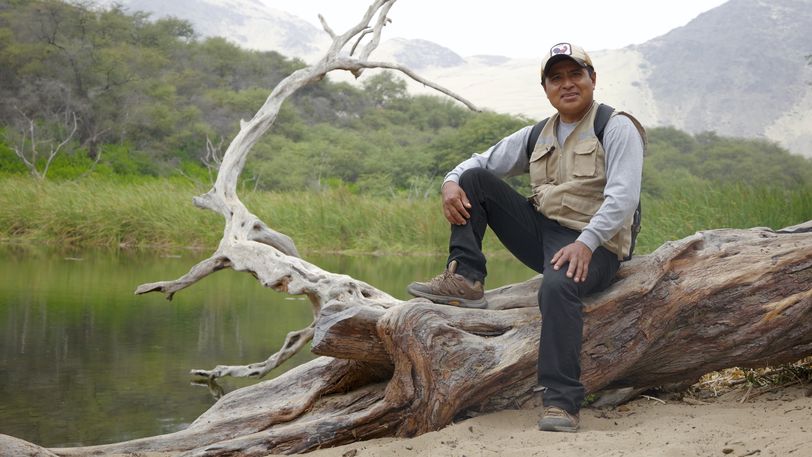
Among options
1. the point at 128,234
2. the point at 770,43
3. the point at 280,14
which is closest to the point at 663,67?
the point at 770,43

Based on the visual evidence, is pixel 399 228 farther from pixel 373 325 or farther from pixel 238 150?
pixel 373 325

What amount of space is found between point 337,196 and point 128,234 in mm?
3539

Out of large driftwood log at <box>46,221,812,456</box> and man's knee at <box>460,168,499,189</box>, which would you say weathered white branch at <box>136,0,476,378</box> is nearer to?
large driftwood log at <box>46,221,812,456</box>

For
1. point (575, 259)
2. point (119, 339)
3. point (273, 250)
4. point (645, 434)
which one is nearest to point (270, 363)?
point (273, 250)

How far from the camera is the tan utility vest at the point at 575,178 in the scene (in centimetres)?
319

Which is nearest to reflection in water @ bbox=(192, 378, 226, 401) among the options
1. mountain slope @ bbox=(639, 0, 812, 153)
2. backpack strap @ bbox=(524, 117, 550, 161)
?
backpack strap @ bbox=(524, 117, 550, 161)

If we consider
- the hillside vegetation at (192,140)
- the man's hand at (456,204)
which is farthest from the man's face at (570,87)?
the hillside vegetation at (192,140)

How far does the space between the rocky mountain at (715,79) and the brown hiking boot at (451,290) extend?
42227mm

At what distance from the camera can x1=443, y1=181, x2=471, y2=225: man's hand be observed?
3271mm

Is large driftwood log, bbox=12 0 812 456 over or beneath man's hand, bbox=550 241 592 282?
beneath

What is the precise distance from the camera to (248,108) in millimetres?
30766

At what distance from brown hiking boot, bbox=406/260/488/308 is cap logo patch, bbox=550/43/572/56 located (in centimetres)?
79

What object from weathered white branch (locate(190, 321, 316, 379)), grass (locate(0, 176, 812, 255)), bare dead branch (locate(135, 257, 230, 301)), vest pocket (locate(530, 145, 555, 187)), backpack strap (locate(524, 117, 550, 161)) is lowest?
grass (locate(0, 176, 812, 255))

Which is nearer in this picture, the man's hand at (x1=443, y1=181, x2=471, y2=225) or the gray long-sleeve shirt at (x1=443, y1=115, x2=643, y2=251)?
the gray long-sleeve shirt at (x1=443, y1=115, x2=643, y2=251)
